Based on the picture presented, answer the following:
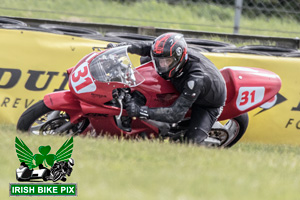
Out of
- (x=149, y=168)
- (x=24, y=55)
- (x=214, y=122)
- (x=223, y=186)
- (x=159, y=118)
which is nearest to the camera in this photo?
(x=223, y=186)

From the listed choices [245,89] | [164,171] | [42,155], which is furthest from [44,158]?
[245,89]

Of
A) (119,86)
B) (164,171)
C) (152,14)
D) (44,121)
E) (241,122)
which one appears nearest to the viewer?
(164,171)

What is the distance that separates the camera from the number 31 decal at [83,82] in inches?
242

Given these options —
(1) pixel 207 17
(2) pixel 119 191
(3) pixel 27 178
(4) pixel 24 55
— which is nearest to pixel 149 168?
(2) pixel 119 191

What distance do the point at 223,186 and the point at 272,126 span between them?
147 inches

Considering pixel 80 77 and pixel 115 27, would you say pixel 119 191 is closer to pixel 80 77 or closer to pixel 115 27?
pixel 80 77

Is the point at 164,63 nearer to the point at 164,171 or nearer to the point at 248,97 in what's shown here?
the point at 248,97

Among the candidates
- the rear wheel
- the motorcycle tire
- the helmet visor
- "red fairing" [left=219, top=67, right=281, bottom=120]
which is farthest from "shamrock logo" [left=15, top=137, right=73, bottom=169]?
the motorcycle tire

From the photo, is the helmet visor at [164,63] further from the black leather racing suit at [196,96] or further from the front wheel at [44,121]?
the front wheel at [44,121]

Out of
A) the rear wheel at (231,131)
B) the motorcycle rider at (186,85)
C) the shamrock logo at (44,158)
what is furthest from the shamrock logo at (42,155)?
the rear wheel at (231,131)

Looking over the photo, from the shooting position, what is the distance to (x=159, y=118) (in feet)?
20.2

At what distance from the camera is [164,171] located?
15.7 ft

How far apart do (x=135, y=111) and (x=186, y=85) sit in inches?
24.0

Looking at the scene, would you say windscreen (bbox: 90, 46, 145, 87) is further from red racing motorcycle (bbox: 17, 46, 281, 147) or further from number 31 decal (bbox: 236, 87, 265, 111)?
number 31 decal (bbox: 236, 87, 265, 111)
